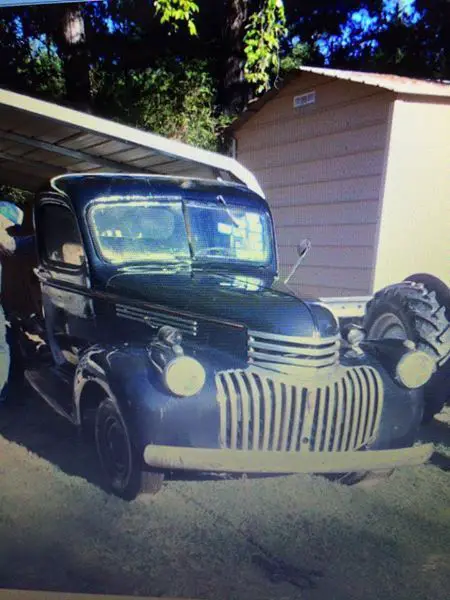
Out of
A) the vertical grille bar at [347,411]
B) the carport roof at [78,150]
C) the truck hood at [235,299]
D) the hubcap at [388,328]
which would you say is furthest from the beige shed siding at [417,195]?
the carport roof at [78,150]

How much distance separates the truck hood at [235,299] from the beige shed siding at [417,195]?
1.43 ft

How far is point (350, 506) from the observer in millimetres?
1831

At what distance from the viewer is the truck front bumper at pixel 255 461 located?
1.79m

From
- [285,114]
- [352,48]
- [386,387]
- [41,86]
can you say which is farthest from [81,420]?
[352,48]

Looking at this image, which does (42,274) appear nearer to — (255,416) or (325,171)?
(255,416)

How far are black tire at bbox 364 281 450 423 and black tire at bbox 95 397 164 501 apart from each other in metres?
1.16

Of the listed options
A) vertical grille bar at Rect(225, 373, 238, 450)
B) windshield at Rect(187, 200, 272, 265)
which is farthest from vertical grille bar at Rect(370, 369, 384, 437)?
windshield at Rect(187, 200, 272, 265)

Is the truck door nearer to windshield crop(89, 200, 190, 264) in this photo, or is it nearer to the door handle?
the door handle

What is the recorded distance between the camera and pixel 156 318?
2125mm

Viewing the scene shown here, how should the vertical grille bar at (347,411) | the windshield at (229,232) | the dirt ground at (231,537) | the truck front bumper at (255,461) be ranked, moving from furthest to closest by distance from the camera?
the windshield at (229,232) < the vertical grille bar at (347,411) < the truck front bumper at (255,461) < the dirt ground at (231,537)

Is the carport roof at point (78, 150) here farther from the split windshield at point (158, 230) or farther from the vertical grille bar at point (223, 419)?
the vertical grille bar at point (223, 419)

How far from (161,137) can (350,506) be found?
5.52ft

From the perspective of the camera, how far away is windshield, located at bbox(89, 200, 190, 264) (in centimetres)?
235

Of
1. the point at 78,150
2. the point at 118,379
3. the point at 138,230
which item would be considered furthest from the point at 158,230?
the point at 118,379
